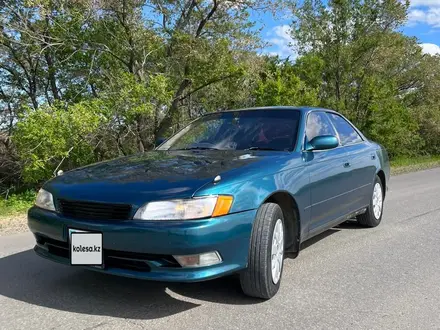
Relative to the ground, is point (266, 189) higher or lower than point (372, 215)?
higher

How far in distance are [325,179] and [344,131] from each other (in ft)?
4.33

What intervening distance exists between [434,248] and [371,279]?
145cm

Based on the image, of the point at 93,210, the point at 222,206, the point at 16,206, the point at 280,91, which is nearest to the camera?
the point at 222,206

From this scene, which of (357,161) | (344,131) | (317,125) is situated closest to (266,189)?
(317,125)

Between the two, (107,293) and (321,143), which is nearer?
(107,293)

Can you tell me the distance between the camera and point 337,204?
468 centimetres

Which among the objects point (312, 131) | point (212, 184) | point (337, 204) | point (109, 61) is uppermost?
point (109, 61)

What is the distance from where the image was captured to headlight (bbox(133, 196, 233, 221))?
3014 millimetres

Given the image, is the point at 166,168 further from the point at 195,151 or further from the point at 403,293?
the point at 403,293

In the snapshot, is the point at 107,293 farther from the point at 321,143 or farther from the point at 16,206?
the point at 16,206

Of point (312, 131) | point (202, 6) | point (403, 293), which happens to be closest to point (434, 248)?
point (403, 293)

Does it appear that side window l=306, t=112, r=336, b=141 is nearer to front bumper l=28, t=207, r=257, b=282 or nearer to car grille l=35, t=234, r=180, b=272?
front bumper l=28, t=207, r=257, b=282

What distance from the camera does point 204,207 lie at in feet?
9.95

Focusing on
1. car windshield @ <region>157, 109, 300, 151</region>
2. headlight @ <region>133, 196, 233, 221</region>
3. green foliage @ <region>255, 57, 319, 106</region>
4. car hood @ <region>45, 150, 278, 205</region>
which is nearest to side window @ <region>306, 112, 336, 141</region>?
car windshield @ <region>157, 109, 300, 151</region>
